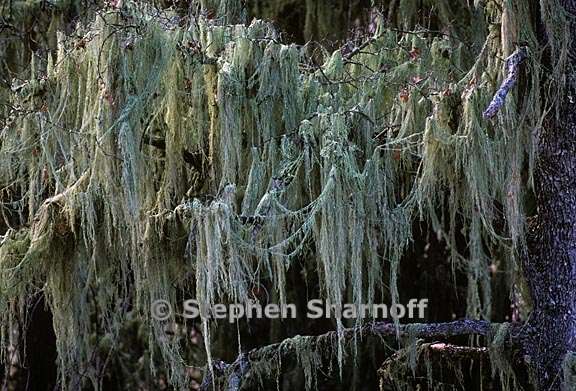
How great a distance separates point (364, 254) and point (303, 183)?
33 cm

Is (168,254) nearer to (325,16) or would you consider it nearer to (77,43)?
(77,43)

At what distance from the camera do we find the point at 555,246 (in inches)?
103

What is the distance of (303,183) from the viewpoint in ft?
8.48

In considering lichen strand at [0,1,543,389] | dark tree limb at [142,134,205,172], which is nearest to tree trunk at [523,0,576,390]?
lichen strand at [0,1,543,389]

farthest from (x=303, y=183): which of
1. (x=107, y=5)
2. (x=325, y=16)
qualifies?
(x=325, y=16)

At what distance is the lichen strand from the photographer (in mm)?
2363

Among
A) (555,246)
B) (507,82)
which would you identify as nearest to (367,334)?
(555,246)

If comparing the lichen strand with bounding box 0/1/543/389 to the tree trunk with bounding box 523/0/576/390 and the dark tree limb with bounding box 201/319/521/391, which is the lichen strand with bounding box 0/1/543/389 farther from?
the dark tree limb with bounding box 201/319/521/391

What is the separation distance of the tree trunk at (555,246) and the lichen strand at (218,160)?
140 mm

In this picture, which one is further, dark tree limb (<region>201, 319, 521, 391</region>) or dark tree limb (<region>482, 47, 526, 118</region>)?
dark tree limb (<region>201, 319, 521, 391</region>)

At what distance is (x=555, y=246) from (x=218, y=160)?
1062 mm

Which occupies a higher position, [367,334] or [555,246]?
[555,246]

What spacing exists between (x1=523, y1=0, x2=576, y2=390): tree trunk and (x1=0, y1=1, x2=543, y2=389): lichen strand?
14cm

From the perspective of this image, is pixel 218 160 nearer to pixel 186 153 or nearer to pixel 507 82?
pixel 186 153
